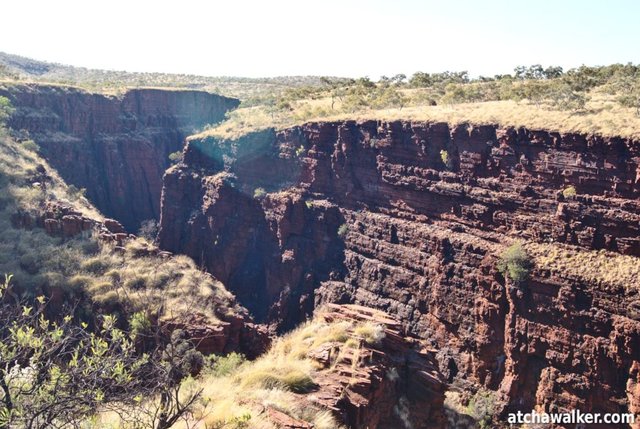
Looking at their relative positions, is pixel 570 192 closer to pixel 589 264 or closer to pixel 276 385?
pixel 589 264

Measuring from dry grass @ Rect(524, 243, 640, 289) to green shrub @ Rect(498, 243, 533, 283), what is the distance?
41 centimetres

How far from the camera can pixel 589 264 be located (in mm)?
23922

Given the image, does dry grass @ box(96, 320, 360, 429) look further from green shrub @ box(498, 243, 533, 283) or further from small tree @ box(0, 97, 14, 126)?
small tree @ box(0, 97, 14, 126)

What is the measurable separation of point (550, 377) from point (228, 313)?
14141mm

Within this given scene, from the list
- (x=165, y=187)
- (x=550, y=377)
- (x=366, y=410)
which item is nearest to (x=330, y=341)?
(x=366, y=410)

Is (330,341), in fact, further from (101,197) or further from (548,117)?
(101,197)

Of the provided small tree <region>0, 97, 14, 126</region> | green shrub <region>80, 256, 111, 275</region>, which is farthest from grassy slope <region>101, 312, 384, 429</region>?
small tree <region>0, 97, 14, 126</region>

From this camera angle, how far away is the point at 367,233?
3466cm

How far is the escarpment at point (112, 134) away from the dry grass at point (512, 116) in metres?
21.6

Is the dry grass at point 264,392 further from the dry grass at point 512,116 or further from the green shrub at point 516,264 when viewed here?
the dry grass at point 512,116

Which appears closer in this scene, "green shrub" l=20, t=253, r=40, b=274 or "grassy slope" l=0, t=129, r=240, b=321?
→ "grassy slope" l=0, t=129, r=240, b=321

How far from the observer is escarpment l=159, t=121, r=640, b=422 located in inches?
920

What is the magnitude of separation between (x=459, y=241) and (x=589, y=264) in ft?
22.0

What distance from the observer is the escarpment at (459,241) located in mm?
23375
